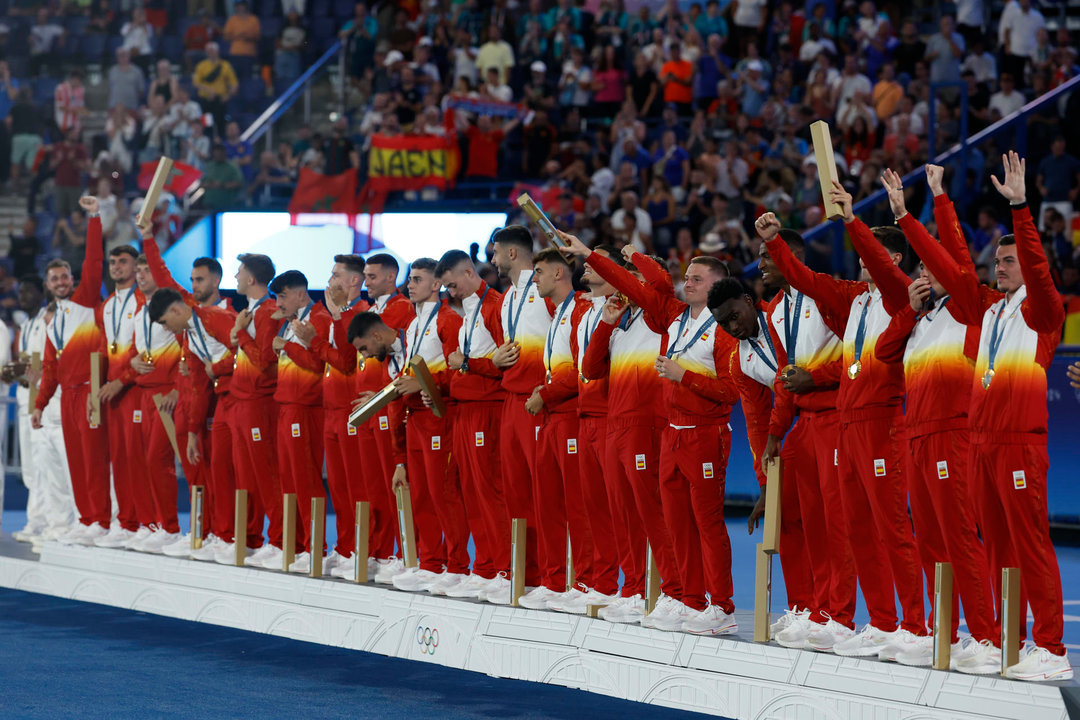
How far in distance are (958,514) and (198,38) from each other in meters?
19.1

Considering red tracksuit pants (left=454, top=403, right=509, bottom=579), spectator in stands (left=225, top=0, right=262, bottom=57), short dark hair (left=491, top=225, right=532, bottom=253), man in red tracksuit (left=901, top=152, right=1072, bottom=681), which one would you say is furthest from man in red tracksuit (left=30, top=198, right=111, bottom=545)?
spectator in stands (left=225, top=0, right=262, bottom=57)

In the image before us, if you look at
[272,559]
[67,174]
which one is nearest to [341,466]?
[272,559]

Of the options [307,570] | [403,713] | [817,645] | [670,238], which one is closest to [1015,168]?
[817,645]

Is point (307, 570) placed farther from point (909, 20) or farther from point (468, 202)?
point (909, 20)

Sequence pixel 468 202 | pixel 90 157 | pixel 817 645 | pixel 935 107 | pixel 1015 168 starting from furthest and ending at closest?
pixel 90 157
pixel 468 202
pixel 935 107
pixel 817 645
pixel 1015 168

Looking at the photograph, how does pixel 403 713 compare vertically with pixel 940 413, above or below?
below

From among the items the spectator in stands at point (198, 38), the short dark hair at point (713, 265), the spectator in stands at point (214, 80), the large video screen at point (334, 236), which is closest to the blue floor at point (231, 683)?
the short dark hair at point (713, 265)

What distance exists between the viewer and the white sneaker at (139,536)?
473 inches

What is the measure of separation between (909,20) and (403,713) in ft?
44.3

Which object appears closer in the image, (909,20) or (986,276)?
(986,276)

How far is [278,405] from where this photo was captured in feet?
36.5

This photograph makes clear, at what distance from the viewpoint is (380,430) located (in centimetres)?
1006

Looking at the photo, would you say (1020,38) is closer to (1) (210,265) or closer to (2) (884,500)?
(1) (210,265)

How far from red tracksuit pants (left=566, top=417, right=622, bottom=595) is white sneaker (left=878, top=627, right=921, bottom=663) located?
1.82m
